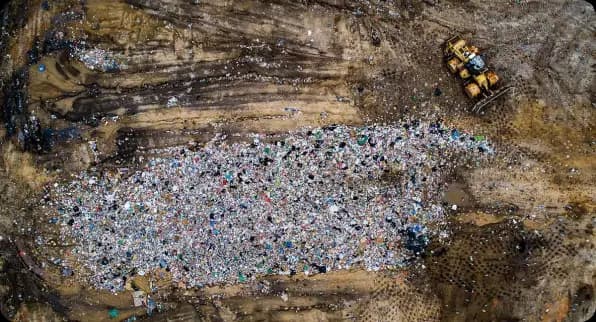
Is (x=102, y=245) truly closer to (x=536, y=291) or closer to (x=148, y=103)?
(x=148, y=103)

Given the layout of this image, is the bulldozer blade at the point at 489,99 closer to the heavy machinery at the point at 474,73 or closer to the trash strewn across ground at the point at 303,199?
the heavy machinery at the point at 474,73

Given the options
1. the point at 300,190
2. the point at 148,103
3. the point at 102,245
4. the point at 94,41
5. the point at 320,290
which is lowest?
the point at 320,290

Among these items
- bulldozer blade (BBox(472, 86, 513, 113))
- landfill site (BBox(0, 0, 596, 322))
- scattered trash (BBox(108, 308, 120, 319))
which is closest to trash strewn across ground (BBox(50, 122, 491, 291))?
landfill site (BBox(0, 0, 596, 322))

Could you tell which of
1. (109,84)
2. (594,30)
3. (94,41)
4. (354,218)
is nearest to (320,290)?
(354,218)

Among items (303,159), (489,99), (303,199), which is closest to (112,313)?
(303,199)

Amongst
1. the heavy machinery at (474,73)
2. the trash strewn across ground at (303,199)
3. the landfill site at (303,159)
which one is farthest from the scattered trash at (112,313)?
the heavy machinery at (474,73)

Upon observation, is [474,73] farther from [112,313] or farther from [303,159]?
[112,313]
